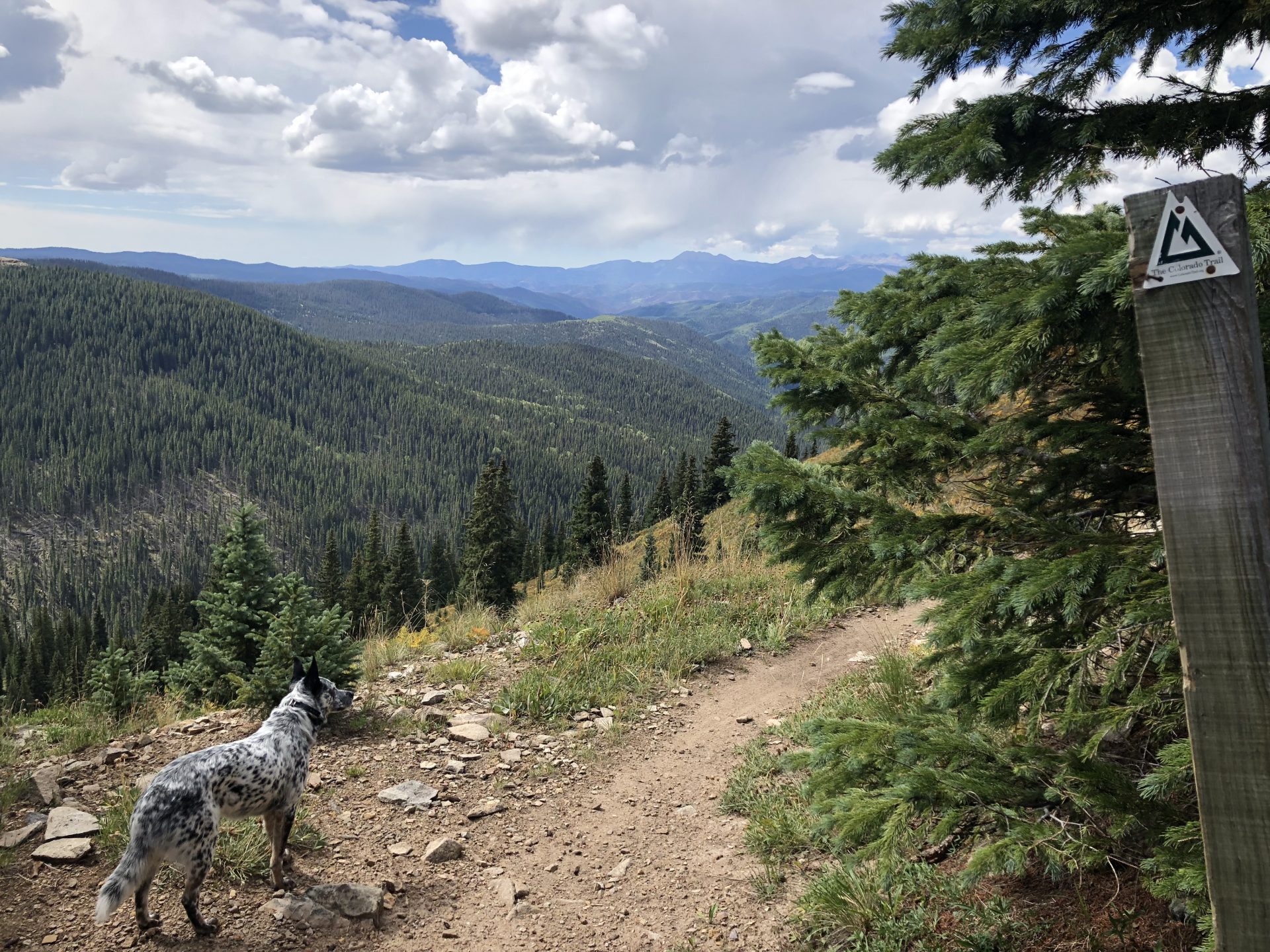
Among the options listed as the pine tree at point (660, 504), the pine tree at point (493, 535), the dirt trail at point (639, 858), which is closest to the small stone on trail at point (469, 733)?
the dirt trail at point (639, 858)

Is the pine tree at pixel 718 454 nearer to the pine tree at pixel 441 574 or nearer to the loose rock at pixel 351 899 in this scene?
the pine tree at pixel 441 574

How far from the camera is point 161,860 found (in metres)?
3.79

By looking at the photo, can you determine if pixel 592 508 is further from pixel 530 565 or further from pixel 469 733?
pixel 469 733

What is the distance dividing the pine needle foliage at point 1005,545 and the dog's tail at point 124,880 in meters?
A: 3.40

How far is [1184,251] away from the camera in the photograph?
1.60 metres

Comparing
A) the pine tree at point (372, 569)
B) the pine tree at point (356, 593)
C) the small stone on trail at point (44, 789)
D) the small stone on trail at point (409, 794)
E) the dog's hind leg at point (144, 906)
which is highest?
the dog's hind leg at point (144, 906)

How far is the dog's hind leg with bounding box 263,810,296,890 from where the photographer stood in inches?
175

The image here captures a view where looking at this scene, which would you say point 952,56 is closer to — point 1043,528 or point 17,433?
point 1043,528

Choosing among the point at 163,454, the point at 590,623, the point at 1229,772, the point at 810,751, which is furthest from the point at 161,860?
the point at 163,454

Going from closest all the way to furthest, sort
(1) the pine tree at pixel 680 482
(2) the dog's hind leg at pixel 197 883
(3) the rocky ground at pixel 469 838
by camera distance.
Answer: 1. (2) the dog's hind leg at pixel 197 883
2. (3) the rocky ground at pixel 469 838
3. (1) the pine tree at pixel 680 482

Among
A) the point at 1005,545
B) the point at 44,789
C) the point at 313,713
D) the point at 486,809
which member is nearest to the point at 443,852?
the point at 486,809

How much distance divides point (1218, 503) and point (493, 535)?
36590 millimetres

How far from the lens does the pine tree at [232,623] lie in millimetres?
7820

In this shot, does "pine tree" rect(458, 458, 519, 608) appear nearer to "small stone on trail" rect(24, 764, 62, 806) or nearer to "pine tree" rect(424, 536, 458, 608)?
"pine tree" rect(424, 536, 458, 608)
